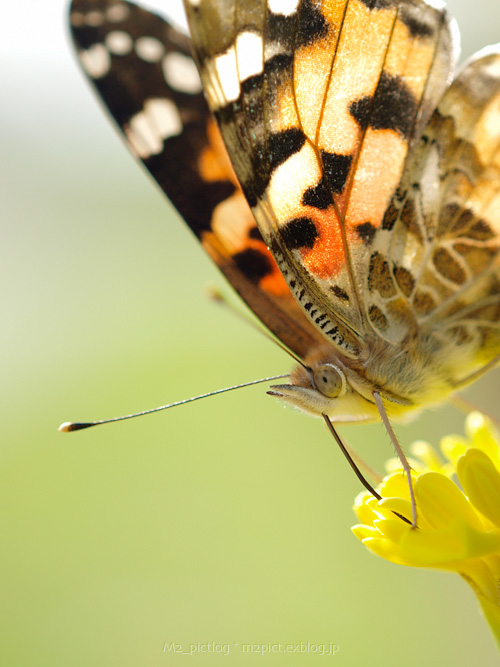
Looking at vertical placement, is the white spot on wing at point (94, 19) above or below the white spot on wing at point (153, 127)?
above

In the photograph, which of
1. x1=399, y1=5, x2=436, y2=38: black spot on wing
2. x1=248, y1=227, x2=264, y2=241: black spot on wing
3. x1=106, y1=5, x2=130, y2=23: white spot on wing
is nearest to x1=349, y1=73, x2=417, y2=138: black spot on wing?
x1=399, y1=5, x2=436, y2=38: black spot on wing

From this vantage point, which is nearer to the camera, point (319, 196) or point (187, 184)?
point (319, 196)

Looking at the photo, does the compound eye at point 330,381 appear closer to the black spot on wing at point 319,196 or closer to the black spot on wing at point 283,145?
the black spot on wing at point 319,196

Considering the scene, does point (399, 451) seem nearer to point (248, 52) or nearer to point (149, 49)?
point (248, 52)

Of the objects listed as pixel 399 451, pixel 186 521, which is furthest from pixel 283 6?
pixel 186 521

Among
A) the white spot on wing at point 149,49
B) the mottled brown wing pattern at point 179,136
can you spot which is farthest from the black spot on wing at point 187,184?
the white spot on wing at point 149,49

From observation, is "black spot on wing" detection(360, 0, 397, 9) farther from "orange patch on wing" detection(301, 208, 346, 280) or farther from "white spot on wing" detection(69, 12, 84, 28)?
"white spot on wing" detection(69, 12, 84, 28)
